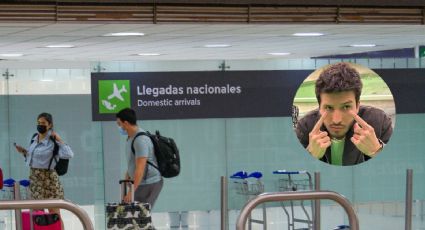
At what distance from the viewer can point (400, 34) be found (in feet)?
37.6

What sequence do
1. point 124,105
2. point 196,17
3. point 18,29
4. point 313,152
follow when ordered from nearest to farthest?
point 196,17 → point 18,29 → point 124,105 → point 313,152

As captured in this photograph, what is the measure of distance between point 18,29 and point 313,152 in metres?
4.18

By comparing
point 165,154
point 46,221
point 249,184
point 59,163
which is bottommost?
point 46,221

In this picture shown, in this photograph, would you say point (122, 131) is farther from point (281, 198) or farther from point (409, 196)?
point (281, 198)

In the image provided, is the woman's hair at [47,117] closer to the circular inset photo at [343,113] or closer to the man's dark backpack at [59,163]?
the man's dark backpack at [59,163]

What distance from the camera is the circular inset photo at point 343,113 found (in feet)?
39.1

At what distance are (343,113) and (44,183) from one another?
3460 mm

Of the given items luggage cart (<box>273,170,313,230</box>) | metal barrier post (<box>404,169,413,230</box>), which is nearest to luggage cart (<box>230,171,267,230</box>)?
luggage cart (<box>273,170,313,230</box>)

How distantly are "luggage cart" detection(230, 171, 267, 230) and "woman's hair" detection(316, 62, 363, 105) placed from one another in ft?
3.80

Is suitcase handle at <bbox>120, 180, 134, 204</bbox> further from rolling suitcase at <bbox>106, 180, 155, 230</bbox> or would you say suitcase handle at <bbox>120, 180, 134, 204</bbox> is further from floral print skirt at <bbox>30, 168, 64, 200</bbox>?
rolling suitcase at <bbox>106, 180, 155, 230</bbox>

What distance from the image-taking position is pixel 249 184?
12.0 meters

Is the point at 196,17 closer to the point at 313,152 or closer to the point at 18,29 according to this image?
the point at 18,29

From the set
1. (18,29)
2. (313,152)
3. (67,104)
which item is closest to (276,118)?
(313,152)

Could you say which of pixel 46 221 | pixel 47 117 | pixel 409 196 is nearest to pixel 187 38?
pixel 47 117
